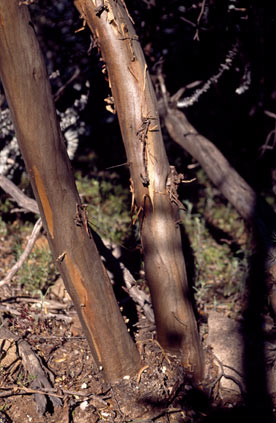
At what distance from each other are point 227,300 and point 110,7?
267cm

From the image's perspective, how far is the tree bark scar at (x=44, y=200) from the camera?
6.97 ft

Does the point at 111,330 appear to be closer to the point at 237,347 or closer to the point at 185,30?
the point at 237,347

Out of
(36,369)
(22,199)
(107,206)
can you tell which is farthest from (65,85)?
(36,369)

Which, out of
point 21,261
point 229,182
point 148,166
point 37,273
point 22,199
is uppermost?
point 148,166

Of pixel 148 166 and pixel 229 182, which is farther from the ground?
pixel 148 166

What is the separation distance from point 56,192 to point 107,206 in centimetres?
299

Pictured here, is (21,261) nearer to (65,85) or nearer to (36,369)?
(36,369)

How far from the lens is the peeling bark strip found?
7.42ft

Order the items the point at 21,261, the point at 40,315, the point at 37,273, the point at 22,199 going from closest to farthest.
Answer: the point at 21,261
the point at 40,315
the point at 22,199
the point at 37,273

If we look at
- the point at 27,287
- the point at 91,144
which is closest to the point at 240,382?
the point at 27,287

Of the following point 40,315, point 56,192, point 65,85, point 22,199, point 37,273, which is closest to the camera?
point 56,192

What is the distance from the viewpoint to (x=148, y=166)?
2422 millimetres

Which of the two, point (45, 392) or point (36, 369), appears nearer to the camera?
point (45, 392)

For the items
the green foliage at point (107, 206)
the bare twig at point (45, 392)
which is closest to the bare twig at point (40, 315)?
the bare twig at point (45, 392)
